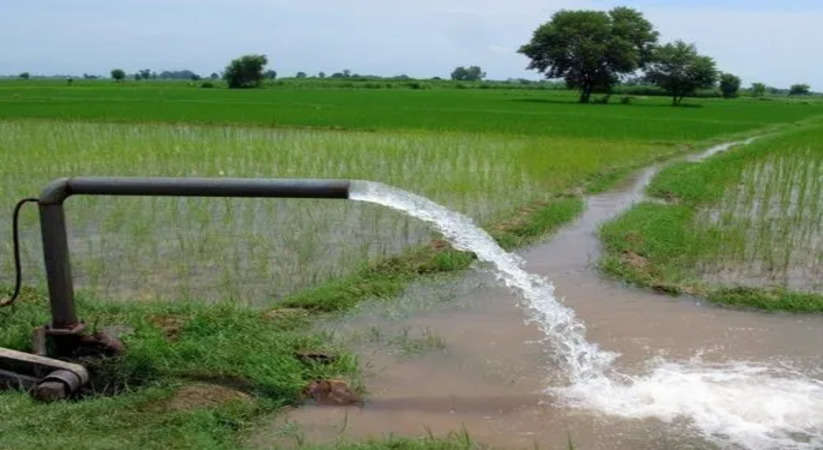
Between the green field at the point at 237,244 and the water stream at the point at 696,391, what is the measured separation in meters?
1.12

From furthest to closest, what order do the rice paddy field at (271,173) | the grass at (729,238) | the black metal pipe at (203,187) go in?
the rice paddy field at (271,173), the grass at (729,238), the black metal pipe at (203,187)

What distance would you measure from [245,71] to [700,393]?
58.6m

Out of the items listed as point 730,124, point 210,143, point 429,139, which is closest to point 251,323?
point 210,143

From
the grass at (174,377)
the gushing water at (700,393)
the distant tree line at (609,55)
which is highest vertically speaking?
the distant tree line at (609,55)

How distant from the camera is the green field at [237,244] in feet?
11.1

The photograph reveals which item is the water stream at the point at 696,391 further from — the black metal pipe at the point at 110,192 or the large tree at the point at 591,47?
the large tree at the point at 591,47

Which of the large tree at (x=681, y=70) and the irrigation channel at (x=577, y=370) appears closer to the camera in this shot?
the irrigation channel at (x=577, y=370)

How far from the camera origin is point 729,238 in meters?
7.11

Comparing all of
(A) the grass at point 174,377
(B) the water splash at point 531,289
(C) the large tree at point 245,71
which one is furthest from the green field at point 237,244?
(C) the large tree at point 245,71

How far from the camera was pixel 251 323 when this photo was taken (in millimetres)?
4352

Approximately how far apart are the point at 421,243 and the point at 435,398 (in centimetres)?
322

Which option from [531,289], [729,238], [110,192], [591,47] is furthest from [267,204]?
[591,47]

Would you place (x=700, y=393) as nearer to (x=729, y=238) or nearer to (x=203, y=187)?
(x=203, y=187)

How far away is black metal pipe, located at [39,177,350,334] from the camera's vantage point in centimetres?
343
